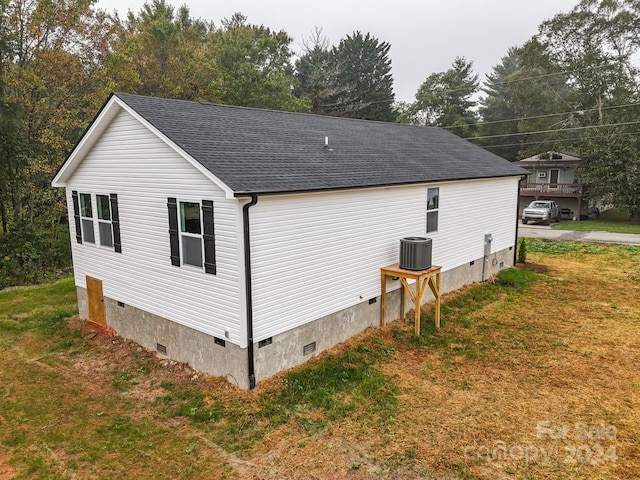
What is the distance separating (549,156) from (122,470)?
33.9m

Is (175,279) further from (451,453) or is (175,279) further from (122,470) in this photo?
(451,453)

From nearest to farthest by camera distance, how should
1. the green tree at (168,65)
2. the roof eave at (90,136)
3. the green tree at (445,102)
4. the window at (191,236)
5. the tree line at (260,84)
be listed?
1. the window at (191,236)
2. the roof eave at (90,136)
3. the tree line at (260,84)
4. the green tree at (168,65)
5. the green tree at (445,102)

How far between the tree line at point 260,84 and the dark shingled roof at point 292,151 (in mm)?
10293

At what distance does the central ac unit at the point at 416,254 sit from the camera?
30.6ft

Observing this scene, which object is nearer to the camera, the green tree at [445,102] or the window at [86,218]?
the window at [86,218]

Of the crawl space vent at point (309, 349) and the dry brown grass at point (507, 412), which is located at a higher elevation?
the crawl space vent at point (309, 349)

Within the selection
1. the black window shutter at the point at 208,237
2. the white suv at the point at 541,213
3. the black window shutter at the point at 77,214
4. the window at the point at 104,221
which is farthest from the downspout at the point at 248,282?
the white suv at the point at 541,213

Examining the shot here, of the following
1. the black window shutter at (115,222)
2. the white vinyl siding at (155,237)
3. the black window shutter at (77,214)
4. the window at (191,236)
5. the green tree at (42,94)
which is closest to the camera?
the white vinyl siding at (155,237)

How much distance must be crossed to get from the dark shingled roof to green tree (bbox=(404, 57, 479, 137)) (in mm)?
32728

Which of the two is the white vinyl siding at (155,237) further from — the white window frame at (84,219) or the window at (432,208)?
the window at (432,208)

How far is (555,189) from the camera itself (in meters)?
31.0

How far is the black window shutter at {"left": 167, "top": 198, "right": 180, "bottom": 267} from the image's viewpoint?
800 cm

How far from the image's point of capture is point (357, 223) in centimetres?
906

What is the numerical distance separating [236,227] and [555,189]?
100 ft
